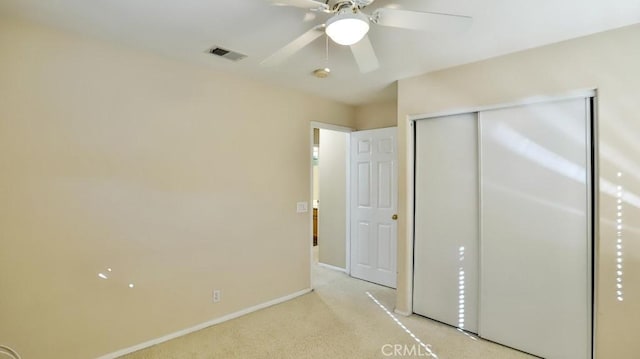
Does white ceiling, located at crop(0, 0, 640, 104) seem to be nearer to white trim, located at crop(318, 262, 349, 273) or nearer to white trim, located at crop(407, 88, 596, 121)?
white trim, located at crop(407, 88, 596, 121)

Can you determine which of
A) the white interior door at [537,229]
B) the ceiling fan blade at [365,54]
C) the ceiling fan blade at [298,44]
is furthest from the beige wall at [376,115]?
the ceiling fan blade at [298,44]

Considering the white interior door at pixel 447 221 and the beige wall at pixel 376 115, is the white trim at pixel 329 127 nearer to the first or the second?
the beige wall at pixel 376 115

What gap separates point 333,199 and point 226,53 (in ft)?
8.94

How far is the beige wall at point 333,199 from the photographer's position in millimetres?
4648

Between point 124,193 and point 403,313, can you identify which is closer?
point 124,193

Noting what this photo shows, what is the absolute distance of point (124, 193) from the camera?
98.2 inches

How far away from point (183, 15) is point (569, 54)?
8.94 ft

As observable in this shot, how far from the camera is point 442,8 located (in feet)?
6.17

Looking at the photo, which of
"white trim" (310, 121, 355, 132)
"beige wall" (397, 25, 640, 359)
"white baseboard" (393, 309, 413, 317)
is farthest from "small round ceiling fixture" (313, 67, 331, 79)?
"white baseboard" (393, 309, 413, 317)

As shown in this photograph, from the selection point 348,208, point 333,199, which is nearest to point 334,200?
point 333,199

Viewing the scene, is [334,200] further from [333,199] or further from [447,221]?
[447,221]

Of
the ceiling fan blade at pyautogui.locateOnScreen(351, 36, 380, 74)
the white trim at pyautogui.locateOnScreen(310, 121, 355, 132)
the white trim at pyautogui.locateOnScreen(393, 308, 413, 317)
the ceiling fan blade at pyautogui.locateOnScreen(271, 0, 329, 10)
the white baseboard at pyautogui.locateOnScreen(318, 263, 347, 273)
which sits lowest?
the white trim at pyautogui.locateOnScreen(393, 308, 413, 317)

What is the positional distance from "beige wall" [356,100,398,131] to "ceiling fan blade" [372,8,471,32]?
8.57ft

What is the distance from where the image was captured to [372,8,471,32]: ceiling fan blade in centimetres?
140
